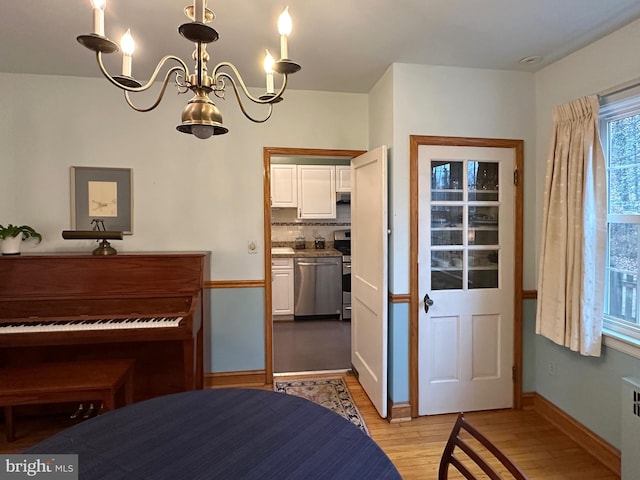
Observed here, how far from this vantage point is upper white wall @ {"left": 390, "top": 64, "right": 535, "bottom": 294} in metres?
2.57

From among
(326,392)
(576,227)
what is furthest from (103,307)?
(576,227)

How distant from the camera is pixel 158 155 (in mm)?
2887

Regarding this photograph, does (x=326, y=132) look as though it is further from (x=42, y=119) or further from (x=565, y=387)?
(x=565, y=387)

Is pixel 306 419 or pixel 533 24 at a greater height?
pixel 533 24

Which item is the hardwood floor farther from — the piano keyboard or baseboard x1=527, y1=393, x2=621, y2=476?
the piano keyboard

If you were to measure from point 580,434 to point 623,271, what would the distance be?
1072 millimetres

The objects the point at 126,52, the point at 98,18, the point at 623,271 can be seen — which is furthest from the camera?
the point at 623,271

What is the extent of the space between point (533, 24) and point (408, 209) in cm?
125

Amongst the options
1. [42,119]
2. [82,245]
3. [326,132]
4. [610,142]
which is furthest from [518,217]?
[42,119]

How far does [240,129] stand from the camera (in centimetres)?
297

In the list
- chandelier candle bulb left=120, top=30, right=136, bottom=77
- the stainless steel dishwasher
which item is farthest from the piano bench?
the stainless steel dishwasher

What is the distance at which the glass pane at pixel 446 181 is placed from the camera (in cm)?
265

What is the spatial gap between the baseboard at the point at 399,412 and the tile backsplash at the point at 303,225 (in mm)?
3180

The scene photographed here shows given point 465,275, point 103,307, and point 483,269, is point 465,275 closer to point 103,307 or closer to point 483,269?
point 483,269
